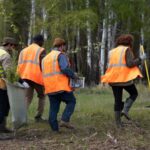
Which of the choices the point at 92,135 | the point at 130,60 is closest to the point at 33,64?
the point at 130,60

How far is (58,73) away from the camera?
10578 mm

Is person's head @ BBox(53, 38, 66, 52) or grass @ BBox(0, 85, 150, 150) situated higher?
person's head @ BBox(53, 38, 66, 52)

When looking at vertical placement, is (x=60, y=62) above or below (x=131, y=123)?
above

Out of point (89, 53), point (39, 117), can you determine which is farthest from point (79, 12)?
point (39, 117)

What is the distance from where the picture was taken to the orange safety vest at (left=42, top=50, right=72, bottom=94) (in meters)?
10.5

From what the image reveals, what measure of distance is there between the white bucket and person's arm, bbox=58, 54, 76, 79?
86 centimetres

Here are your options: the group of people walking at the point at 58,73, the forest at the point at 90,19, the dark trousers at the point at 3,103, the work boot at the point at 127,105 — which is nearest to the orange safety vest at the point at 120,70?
the group of people walking at the point at 58,73

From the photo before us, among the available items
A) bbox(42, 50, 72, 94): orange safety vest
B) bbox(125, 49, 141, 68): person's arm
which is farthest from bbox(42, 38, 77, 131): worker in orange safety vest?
bbox(125, 49, 141, 68): person's arm

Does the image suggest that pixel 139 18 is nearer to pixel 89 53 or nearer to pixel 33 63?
pixel 89 53

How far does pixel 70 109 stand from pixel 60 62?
0.94m

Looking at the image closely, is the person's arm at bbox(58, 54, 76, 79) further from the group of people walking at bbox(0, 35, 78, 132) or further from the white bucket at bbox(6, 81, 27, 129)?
the white bucket at bbox(6, 81, 27, 129)

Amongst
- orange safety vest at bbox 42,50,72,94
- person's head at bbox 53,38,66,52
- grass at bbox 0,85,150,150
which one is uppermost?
person's head at bbox 53,38,66,52

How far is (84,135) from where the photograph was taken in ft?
33.9

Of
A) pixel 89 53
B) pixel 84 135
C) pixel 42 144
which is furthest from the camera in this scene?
pixel 89 53
